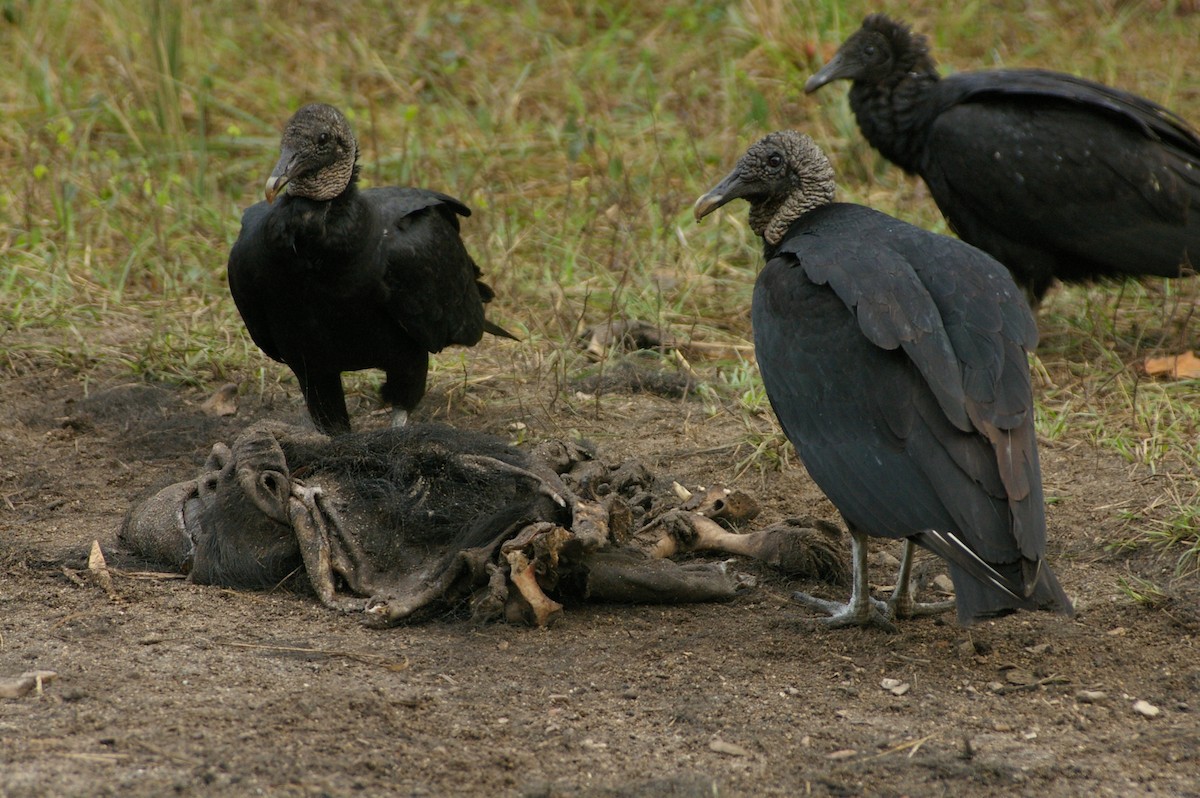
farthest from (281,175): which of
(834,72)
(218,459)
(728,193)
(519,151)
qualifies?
(519,151)

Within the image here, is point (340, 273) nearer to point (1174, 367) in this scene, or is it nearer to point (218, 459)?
point (218, 459)

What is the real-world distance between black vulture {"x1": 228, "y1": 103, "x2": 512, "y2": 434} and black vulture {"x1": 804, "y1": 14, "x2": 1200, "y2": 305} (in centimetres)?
191

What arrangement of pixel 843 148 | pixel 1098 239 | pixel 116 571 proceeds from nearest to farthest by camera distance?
pixel 116 571
pixel 1098 239
pixel 843 148

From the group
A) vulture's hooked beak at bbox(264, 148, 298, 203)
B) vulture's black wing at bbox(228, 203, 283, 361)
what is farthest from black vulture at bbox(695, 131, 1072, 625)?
vulture's black wing at bbox(228, 203, 283, 361)

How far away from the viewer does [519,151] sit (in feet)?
22.0

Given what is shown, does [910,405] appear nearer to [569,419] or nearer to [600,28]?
[569,419]

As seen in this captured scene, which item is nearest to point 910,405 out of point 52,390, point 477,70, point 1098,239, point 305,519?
point 305,519

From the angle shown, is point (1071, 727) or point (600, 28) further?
point (600, 28)

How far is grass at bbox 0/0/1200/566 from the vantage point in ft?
16.5

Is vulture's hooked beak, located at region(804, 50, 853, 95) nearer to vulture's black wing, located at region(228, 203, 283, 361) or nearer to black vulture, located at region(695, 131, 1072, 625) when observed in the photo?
black vulture, located at region(695, 131, 1072, 625)

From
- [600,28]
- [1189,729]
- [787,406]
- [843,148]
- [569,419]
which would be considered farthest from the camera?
[600,28]

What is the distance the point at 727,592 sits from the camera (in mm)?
3354

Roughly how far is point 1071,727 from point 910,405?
2.42 ft

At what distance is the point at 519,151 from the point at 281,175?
9.81ft
